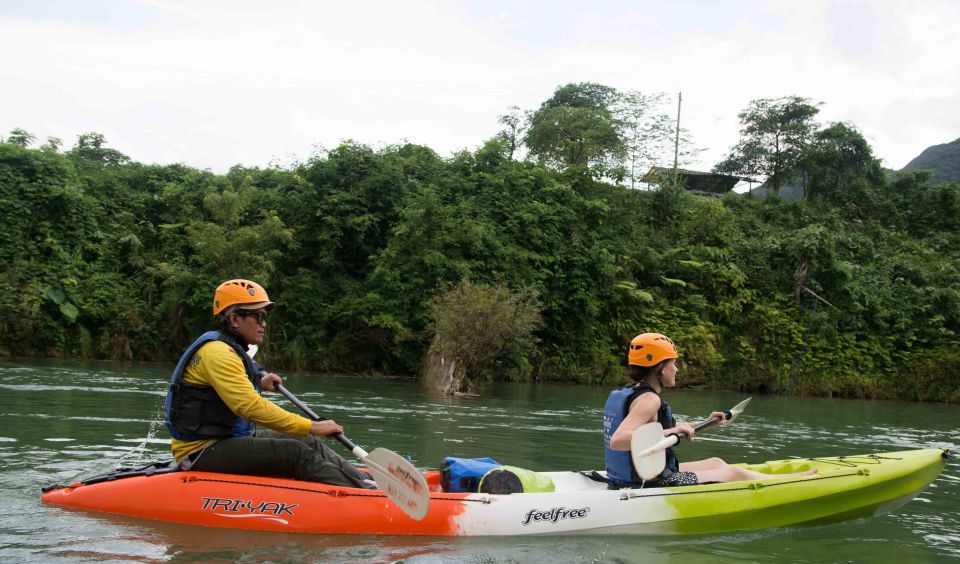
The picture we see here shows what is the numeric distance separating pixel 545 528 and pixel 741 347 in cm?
1783

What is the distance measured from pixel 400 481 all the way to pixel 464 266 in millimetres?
13717

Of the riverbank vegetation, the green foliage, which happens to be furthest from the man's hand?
the riverbank vegetation

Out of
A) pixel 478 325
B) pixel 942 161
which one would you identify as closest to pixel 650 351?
pixel 478 325

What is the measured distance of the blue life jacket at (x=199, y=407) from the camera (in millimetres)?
5117

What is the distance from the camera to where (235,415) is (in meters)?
5.20

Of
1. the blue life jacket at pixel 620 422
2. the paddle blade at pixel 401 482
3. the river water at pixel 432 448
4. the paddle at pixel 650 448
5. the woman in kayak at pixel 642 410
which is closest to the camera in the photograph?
the river water at pixel 432 448

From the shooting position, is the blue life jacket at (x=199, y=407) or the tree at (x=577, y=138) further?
the tree at (x=577, y=138)

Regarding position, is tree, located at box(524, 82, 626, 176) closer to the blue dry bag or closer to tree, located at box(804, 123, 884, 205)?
tree, located at box(804, 123, 884, 205)

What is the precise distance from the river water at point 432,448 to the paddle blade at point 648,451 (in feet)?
1.57

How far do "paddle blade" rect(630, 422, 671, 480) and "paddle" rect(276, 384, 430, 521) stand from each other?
1.43m

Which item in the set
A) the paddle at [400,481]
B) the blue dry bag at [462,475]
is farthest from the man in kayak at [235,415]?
the blue dry bag at [462,475]

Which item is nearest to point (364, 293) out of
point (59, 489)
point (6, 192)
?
point (6, 192)

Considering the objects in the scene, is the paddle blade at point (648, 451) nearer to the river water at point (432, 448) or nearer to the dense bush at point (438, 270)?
the river water at point (432, 448)

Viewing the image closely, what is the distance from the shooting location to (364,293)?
760 inches
